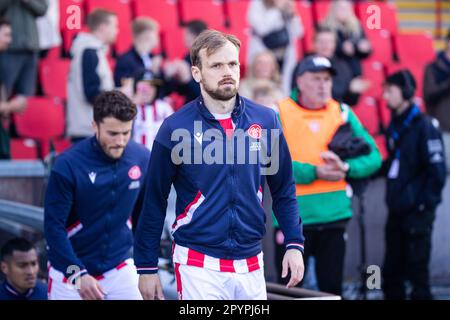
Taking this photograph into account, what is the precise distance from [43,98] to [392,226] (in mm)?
3516

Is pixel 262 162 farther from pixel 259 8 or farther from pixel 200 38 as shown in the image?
pixel 259 8

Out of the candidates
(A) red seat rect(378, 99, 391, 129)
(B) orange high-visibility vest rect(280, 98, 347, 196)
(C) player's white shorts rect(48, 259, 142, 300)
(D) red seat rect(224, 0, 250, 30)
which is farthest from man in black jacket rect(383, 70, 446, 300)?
(D) red seat rect(224, 0, 250, 30)

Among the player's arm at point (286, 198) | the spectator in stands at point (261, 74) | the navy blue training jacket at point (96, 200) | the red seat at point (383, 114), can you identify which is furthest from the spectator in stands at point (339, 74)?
the player's arm at point (286, 198)

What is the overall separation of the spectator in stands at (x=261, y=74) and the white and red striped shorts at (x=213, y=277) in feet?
14.8

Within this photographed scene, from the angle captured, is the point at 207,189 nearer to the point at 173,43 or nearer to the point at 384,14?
the point at 173,43

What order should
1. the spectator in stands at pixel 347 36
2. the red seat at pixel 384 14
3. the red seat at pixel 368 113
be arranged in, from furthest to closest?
the red seat at pixel 384 14 < the red seat at pixel 368 113 < the spectator in stands at pixel 347 36

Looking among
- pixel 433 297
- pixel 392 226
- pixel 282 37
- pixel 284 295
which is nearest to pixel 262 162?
pixel 284 295

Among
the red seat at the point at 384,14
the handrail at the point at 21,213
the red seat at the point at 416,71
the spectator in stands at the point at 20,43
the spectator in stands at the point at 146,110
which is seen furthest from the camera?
the red seat at the point at 384,14

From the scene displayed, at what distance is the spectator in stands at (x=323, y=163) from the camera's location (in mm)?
6691

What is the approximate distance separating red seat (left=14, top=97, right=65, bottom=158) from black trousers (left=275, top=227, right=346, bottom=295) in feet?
10.3

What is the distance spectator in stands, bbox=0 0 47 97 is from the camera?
841 cm

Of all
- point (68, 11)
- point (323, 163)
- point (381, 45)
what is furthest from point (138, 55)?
point (381, 45)

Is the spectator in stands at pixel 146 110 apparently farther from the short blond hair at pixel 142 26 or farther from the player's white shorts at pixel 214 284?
the player's white shorts at pixel 214 284

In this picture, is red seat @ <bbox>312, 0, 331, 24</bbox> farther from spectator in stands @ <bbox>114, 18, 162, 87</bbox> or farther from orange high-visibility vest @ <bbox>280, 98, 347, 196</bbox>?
orange high-visibility vest @ <bbox>280, 98, 347, 196</bbox>
